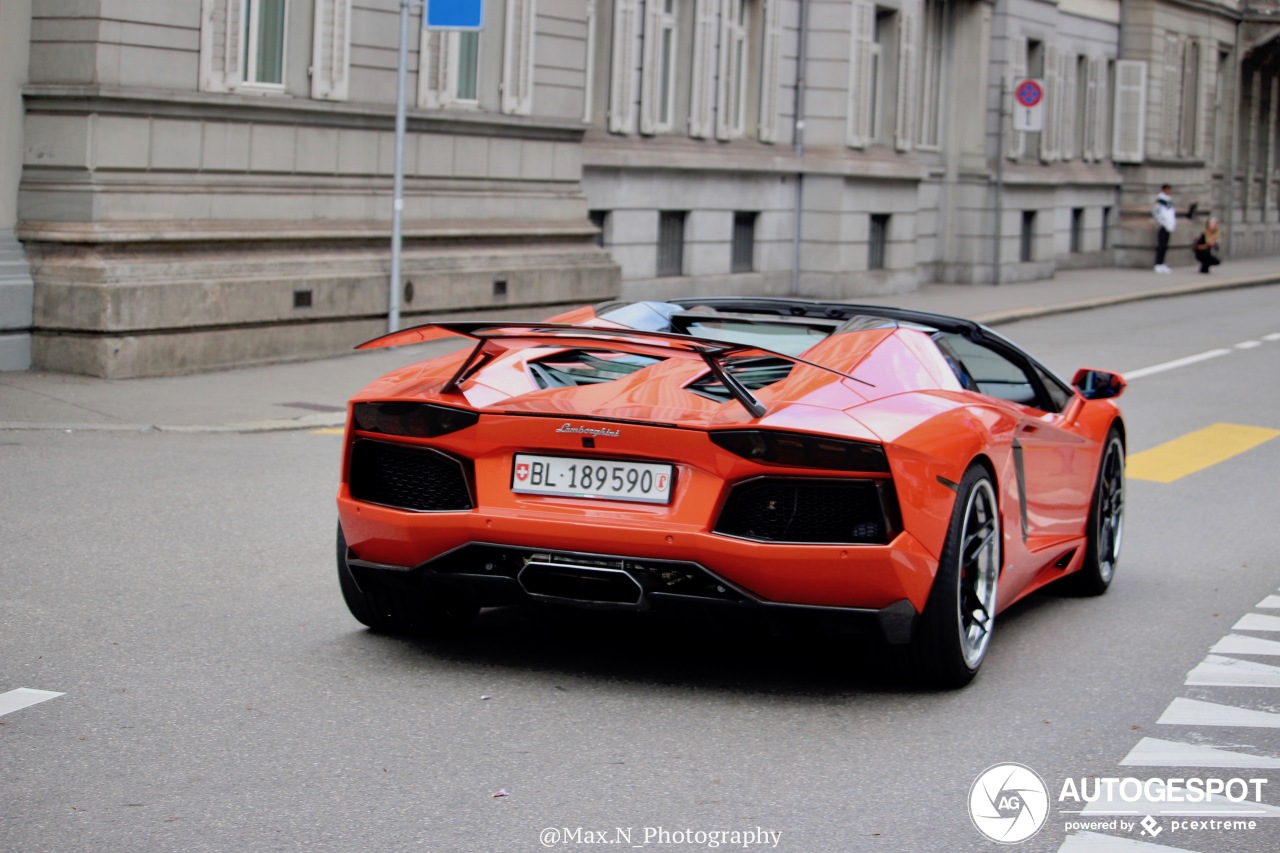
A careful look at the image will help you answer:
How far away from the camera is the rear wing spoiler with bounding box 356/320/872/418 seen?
5828mm

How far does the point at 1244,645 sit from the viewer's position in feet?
23.8

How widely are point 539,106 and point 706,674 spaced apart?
15.6 metres

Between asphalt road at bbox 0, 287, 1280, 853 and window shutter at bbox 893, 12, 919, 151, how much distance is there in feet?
73.4

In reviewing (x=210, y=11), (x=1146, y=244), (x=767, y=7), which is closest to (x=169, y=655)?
(x=210, y=11)

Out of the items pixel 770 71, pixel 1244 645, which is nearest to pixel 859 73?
pixel 770 71

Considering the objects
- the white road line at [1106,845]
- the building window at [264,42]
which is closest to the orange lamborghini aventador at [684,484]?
the white road line at [1106,845]

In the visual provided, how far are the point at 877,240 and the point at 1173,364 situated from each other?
10015 millimetres

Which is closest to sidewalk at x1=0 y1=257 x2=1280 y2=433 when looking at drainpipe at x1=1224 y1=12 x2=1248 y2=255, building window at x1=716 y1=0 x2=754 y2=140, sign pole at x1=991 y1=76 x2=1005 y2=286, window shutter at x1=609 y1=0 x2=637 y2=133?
window shutter at x1=609 y1=0 x2=637 y2=133

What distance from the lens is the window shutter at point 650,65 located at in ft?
82.9

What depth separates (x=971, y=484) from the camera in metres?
6.33

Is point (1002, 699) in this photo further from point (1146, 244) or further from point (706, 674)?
point (1146, 244)

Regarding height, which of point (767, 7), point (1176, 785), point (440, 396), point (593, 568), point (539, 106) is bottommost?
point (1176, 785)

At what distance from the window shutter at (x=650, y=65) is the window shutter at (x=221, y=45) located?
9.20 m

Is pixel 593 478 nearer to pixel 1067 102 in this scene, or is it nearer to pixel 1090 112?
pixel 1067 102
